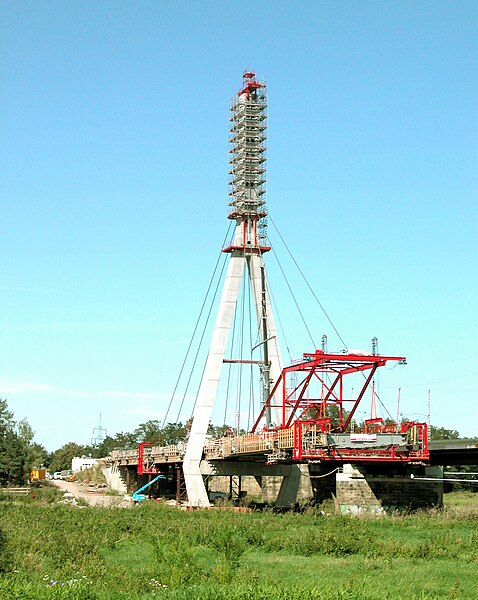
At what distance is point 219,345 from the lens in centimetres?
5106

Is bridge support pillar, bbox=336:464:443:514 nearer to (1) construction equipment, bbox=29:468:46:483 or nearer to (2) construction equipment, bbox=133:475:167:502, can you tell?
(2) construction equipment, bbox=133:475:167:502

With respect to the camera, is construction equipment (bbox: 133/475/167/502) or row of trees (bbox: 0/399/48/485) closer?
construction equipment (bbox: 133/475/167/502)

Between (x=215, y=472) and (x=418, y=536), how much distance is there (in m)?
22.5

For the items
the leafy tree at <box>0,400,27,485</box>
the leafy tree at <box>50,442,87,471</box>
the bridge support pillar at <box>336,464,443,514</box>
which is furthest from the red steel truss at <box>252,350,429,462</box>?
the leafy tree at <box>50,442,87,471</box>

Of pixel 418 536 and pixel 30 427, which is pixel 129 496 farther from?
pixel 30 427

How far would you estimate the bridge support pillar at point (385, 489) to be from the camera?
4141 centimetres

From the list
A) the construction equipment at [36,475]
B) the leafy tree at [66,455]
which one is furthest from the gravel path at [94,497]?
the leafy tree at [66,455]

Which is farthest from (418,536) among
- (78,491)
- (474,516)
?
(78,491)

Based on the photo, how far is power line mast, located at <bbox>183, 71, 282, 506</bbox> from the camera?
165ft

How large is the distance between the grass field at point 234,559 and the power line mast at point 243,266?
15008mm

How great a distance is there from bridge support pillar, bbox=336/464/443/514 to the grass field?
6.16 meters

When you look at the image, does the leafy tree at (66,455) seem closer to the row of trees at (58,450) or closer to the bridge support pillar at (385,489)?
the row of trees at (58,450)

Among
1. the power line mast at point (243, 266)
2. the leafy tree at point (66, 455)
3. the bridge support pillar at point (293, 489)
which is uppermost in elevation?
the power line mast at point (243, 266)

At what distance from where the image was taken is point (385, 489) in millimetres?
42469
